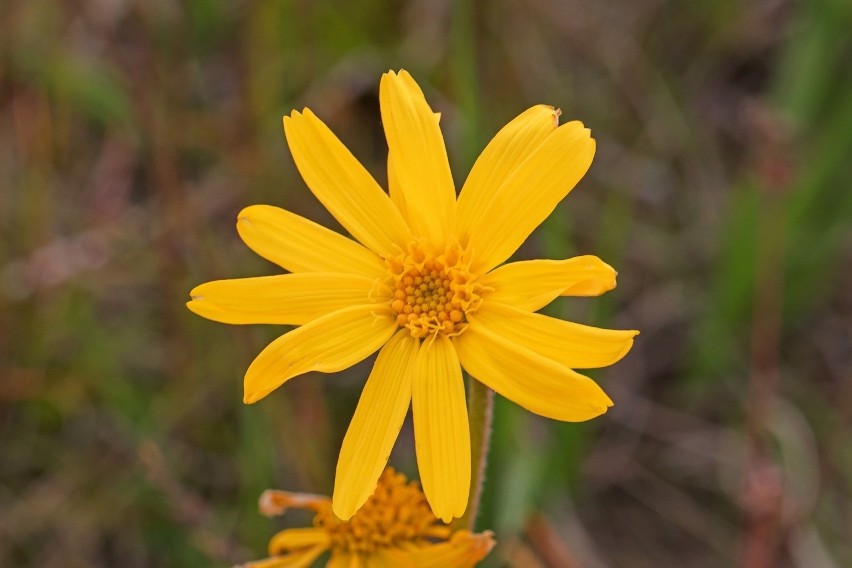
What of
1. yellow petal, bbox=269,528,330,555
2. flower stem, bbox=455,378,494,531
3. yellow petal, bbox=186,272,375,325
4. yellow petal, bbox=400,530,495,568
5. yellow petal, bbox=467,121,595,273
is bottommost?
yellow petal, bbox=400,530,495,568

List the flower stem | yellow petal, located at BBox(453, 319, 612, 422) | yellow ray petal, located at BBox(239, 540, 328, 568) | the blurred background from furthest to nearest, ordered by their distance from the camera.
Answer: the blurred background → yellow ray petal, located at BBox(239, 540, 328, 568) → the flower stem → yellow petal, located at BBox(453, 319, 612, 422)

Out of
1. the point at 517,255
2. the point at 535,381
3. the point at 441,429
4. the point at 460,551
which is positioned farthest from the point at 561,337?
→ the point at 517,255

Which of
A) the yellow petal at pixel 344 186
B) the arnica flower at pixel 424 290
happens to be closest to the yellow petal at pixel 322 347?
the arnica flower at pixel 424 290

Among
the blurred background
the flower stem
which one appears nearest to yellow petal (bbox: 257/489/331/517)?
the flower stem

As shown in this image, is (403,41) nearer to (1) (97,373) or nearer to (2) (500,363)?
(1) (97,373)

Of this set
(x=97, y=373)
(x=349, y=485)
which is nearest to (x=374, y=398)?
(x=349, y=485)

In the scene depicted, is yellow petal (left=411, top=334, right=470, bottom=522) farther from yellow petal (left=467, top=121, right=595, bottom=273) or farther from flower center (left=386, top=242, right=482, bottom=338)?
yellow petal (left=467, top=121, right=595, bottom=273)

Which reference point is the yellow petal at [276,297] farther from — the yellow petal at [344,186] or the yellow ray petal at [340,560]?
the yellow ray petal at [340,560]

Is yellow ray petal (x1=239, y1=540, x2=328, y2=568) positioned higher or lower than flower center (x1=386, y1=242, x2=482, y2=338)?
lower
